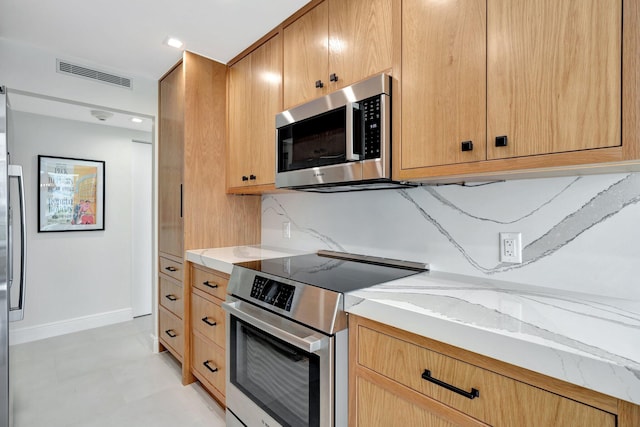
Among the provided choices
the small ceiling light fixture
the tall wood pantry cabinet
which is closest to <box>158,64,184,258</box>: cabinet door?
the tall wood pantry cabinet

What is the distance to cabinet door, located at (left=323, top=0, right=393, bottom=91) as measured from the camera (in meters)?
1.43

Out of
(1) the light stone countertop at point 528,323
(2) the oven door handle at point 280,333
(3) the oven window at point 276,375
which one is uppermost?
(1) the light stone countertop at point 528,323

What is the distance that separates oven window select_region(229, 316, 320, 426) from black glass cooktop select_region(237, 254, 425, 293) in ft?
Result: 0.94

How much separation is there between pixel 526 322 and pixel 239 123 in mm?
2099

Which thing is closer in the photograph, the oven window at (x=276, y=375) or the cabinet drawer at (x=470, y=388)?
the cabinet drawer at (x=470, y=388)

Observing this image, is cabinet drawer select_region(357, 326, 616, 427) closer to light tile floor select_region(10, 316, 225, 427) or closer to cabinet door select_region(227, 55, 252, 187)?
light tile floor select_region(10, 316, 225, 427)

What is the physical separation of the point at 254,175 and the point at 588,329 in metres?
1.87

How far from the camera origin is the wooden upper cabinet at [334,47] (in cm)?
145

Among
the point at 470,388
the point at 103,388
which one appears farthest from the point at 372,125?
the point at 103,388

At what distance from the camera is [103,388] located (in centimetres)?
227

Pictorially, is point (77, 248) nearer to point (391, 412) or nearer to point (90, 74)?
point (90, 74)

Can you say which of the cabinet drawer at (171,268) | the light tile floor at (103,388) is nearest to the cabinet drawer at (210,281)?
the cabinet drawer at (171,268)

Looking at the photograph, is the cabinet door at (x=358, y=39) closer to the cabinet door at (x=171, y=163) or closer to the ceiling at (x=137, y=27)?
the ceiling at (x=137, y=27)

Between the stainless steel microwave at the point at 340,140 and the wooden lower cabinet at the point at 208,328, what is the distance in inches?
31.2
